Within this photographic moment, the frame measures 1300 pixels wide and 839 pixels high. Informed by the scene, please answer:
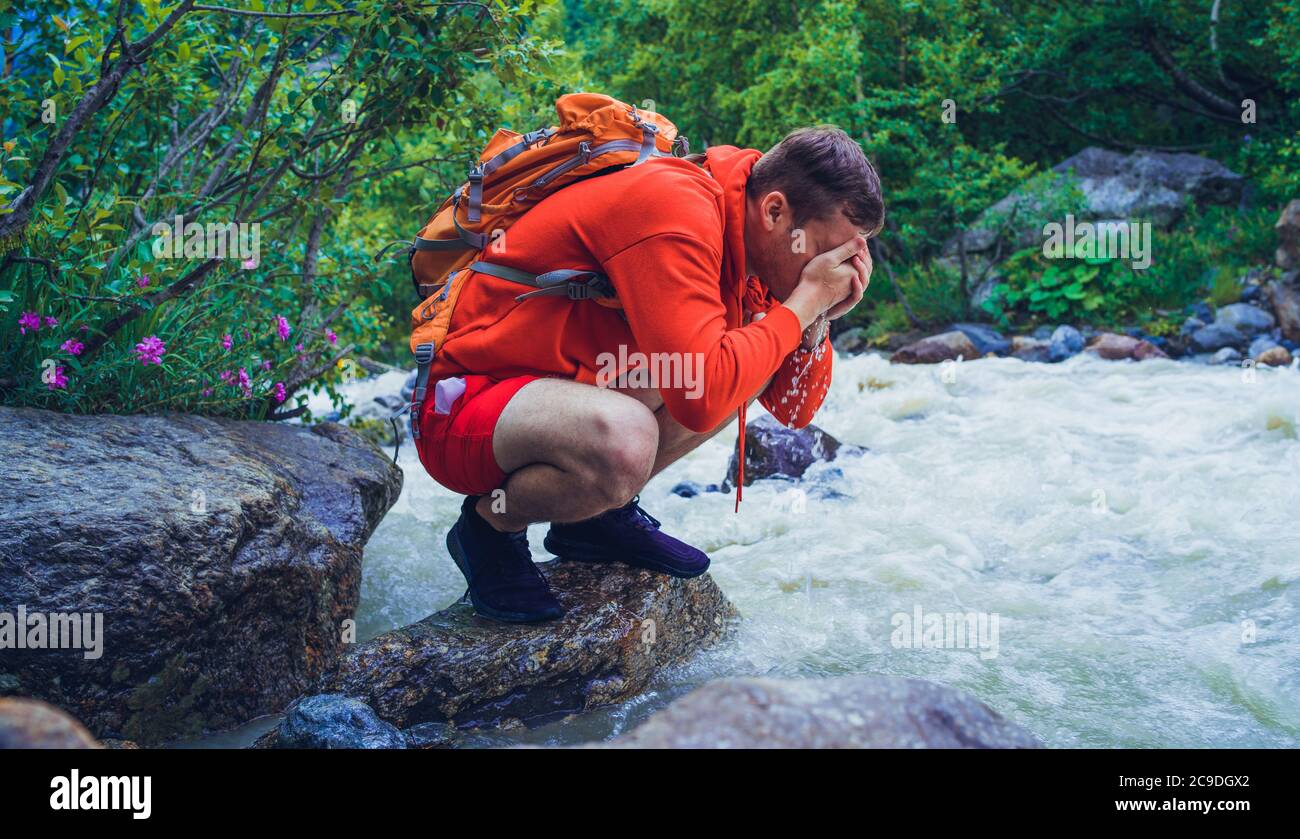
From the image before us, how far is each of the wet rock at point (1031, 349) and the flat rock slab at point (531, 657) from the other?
23.4 feet

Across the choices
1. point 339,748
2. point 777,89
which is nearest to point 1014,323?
point 777,89

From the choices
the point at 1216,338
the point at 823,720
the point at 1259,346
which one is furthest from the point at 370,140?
the point at 1216,338

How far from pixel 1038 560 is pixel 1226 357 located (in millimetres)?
5272

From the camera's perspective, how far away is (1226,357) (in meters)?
8.51

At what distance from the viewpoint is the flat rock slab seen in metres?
2.78

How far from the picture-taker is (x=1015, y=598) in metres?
3.89

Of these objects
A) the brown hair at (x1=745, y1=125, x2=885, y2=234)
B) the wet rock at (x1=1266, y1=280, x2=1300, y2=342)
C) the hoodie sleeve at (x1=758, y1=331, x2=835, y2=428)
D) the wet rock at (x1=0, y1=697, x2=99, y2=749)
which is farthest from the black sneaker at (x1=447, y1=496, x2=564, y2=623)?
the wet rock at (x1=1266, y1=280, x2=1300, y2=342)

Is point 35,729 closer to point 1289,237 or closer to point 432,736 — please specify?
point 432,736

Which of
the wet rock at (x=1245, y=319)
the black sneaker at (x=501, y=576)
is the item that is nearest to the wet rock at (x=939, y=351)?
the wet rock at (x=1245, y=319)

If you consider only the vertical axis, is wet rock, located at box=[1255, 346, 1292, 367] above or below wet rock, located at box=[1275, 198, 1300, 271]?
below

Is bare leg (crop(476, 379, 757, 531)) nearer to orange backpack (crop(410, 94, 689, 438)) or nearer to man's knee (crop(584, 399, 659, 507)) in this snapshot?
man's knee (crop(584, 399, 659, 507))

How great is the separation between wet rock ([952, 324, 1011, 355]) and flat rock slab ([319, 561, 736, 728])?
24.2ft
